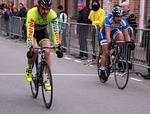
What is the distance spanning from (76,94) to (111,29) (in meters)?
1.83

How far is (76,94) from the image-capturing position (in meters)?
7.74

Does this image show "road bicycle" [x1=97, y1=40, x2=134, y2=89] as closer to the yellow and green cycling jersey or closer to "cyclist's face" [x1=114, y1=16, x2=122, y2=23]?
"cyclist's face" [x1=114, y1=16, x2=122, y2=23]

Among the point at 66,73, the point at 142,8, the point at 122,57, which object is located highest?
the point at 142,8

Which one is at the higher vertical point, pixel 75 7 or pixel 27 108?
pixel 75 7

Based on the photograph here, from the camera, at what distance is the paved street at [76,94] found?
258 inches

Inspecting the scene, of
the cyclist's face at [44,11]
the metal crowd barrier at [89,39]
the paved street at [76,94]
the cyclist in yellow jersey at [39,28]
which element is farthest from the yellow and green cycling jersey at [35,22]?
the metal crowd barrier at [89,39]

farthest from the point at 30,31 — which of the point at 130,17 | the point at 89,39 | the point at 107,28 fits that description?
the point at 89,39

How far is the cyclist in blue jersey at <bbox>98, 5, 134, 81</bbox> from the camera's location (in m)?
8.31

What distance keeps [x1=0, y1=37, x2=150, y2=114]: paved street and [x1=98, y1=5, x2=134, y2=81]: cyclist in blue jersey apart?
2.15ft

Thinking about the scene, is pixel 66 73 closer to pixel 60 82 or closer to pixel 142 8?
pixel 60 82

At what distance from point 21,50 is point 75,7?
10064 mm

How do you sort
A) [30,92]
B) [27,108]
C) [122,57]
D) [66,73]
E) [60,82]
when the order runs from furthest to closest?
[66,73], [60,82], [122,57], [30,92], [27,108]

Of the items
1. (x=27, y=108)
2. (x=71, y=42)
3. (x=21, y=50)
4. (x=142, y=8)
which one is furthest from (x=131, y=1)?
(x=27, y=108)

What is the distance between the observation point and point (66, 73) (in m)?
10.4
